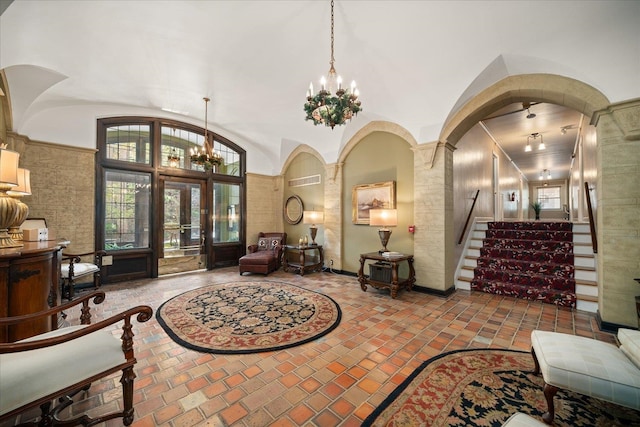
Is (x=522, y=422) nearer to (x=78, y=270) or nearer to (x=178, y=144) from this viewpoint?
(x=78, y=270)

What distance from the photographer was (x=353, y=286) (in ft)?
15.4

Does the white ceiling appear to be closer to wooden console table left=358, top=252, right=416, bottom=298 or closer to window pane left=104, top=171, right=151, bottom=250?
window pane left=104, top=171, right=151, bottom=250

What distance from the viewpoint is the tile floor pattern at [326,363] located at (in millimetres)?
1688

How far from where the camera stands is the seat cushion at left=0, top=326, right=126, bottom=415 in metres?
1.17

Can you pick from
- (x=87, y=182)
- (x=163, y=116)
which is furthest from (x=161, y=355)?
(x=163, y=116)

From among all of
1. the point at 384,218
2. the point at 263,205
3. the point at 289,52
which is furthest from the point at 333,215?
the point at 289,52

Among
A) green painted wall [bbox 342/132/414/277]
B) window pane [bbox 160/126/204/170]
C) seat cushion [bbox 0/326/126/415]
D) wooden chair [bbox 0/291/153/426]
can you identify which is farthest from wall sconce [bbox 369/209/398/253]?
window pane [bbox 160/126/204/170]

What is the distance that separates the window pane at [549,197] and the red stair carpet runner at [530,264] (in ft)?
40.4

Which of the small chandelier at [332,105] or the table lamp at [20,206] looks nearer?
the table lamp at [20,206]

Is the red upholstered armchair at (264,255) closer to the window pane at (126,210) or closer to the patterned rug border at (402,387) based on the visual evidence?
the window pane at (126,210)

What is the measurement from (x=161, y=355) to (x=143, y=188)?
4419mm

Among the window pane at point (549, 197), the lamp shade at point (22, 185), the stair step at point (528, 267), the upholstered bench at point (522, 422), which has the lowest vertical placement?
the upholstered bench at point (522, 422)

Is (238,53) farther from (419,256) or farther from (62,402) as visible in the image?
(419,256)

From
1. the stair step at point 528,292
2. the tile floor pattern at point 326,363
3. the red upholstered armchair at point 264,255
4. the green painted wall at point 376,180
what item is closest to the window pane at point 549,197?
the stair step at point 528,292
